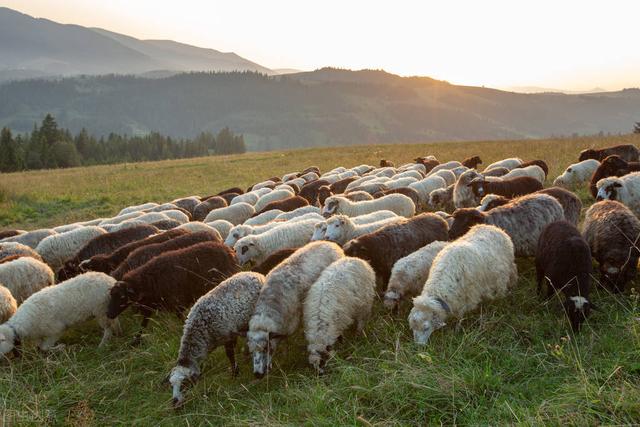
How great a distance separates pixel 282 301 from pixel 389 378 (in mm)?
2094

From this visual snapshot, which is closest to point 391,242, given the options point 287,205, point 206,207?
point 287,205

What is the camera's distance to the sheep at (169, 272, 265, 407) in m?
6.27

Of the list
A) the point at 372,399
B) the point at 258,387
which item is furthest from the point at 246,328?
the point at 372,399

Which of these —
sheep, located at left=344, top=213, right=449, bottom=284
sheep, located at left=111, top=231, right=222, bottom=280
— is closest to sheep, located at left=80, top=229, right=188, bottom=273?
sheep, located at left=111, top=231, right=222, bottom=280

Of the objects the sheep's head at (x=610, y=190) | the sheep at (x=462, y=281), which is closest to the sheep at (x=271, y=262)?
the sheep at (x=462, y=281)

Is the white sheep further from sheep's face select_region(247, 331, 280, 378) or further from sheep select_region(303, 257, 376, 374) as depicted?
sheep select_region(303, 257, 376, 374)

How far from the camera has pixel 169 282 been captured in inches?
329

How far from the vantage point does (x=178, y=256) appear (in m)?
8.70

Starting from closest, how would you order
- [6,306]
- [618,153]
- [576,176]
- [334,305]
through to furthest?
[334,305]
[6,306]
[576,176]
[618,153]

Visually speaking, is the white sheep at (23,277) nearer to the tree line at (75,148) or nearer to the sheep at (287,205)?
the sheep at (287,205)

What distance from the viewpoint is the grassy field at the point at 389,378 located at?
4.64 meters

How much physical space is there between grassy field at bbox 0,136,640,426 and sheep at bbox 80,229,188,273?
6.63 feet

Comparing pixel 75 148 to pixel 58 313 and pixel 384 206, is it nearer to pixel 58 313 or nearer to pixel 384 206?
pixel 384 206

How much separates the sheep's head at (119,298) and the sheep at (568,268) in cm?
680
